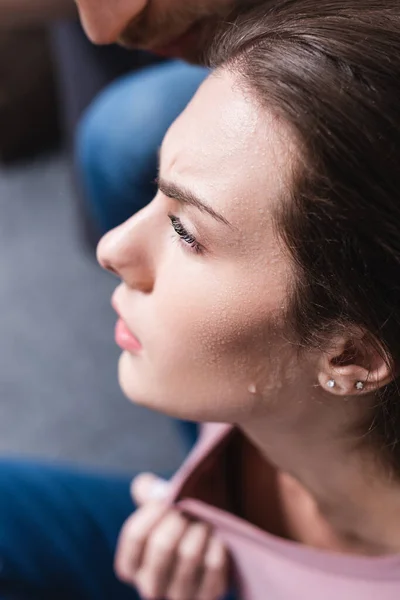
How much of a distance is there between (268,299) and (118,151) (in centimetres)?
43

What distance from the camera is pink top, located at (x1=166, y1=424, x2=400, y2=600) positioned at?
2.07 ft

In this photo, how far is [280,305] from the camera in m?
0.53

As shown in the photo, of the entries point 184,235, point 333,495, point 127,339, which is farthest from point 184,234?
point 333,495

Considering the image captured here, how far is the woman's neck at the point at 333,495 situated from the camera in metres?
0.63

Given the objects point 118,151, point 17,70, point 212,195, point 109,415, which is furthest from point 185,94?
point 17,70

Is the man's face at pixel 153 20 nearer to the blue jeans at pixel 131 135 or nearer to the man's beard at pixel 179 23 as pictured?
the man's beard at pixel 179 23

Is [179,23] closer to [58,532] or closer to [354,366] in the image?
[354,366]

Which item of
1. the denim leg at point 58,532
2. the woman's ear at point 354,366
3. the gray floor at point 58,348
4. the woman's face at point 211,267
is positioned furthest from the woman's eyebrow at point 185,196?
the gray floor at point 58,348

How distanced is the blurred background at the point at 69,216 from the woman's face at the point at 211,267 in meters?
0.30

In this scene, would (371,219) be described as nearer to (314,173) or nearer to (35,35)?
(314,173)

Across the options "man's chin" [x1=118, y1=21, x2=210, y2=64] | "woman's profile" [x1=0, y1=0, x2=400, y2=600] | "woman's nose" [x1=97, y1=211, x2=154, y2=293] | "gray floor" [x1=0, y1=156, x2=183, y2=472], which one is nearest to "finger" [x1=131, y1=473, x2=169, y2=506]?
"woman's profile" [x1=0, y1=0, x2=400, y2=600]

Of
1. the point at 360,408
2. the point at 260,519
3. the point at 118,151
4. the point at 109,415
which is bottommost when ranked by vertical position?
the point at 109,415

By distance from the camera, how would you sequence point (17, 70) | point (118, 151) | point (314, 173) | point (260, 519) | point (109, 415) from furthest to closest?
point (17, 70), point (109, 415), point (118, 151), point (260, 519), point (314, 173)

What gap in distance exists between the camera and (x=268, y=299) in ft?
1.74
